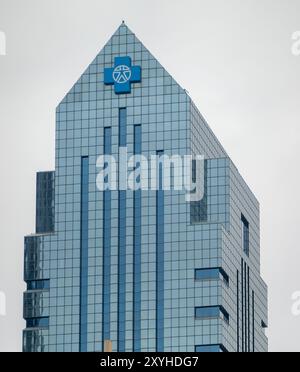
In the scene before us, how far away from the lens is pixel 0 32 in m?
69.3
